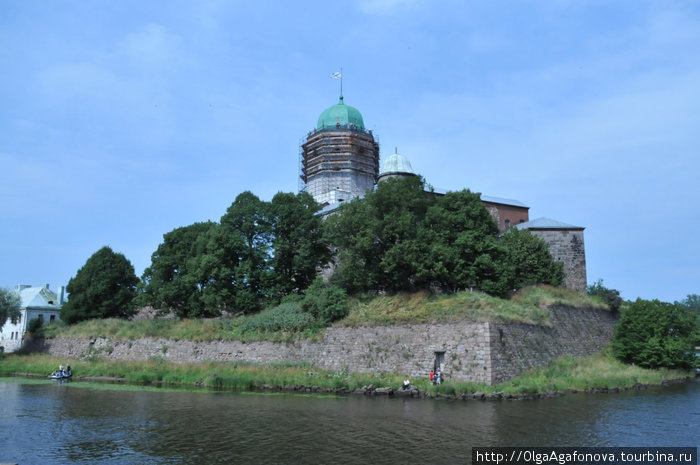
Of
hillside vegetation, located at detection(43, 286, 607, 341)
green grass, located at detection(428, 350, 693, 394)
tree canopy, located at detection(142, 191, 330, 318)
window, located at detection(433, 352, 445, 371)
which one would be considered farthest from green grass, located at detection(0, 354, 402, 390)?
tree canopy, located at detection(142, 191, 330, 318)

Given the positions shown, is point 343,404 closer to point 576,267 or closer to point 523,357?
point 523,357

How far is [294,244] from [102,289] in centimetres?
1884

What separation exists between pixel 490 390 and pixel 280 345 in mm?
12397

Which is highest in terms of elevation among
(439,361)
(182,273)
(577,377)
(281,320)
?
(182,273)

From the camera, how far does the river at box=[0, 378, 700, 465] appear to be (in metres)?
12.4

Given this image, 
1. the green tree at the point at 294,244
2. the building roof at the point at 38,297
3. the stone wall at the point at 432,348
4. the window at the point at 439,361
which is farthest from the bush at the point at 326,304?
the building roof at the point at 38,297

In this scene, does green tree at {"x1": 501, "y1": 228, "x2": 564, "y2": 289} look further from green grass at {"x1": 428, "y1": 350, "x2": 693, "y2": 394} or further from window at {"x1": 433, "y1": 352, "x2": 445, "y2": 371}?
window at {"x1": 433, "y1": 352, "x2": 445, "y2": 371}

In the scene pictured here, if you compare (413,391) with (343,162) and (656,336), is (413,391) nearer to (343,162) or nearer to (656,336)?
(656,336)

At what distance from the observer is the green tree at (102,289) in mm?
43344

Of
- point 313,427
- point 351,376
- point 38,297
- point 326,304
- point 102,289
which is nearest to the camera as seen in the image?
point 313,427

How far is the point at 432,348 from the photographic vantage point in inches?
971

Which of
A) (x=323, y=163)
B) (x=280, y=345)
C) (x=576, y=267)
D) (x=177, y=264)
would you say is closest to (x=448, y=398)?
(x=280, y=345)

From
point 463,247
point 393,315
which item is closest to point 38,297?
point 393,315

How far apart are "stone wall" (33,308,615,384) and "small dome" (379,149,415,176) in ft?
64.3
